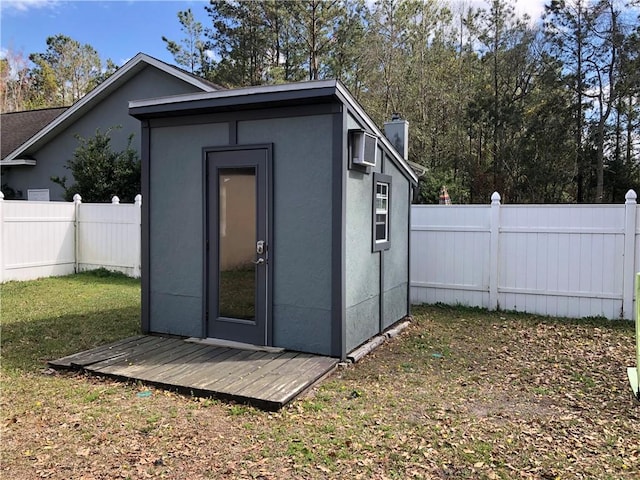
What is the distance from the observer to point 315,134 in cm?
479

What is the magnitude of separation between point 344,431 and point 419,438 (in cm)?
50

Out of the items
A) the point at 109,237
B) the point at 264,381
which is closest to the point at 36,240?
the point at 109,237

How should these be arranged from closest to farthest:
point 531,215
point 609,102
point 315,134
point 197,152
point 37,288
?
point 315,134
point 197,152
point 531,215
point 37,288
point 609,102

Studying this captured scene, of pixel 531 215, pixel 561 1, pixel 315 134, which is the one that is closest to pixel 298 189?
pixel 315 134

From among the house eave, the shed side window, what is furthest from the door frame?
the house eave

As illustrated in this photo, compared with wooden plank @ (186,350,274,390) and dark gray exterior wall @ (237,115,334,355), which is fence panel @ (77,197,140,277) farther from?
wooden plank @ (186,350,274,390)

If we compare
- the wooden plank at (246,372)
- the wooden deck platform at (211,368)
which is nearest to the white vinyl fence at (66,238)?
the wooden deck platform at (211,368)

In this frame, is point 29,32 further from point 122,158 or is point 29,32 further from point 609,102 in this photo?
point 609,102

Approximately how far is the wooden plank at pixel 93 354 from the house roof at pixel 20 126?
13.2 metres

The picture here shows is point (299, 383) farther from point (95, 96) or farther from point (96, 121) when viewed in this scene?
point (96, 121)

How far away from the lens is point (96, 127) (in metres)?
14.3

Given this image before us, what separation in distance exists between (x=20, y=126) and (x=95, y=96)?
495 cm

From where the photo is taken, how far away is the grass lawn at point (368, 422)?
290cm

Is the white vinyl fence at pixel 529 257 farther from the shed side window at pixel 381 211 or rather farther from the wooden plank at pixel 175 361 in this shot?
the wooden plank at pixel 175 361
